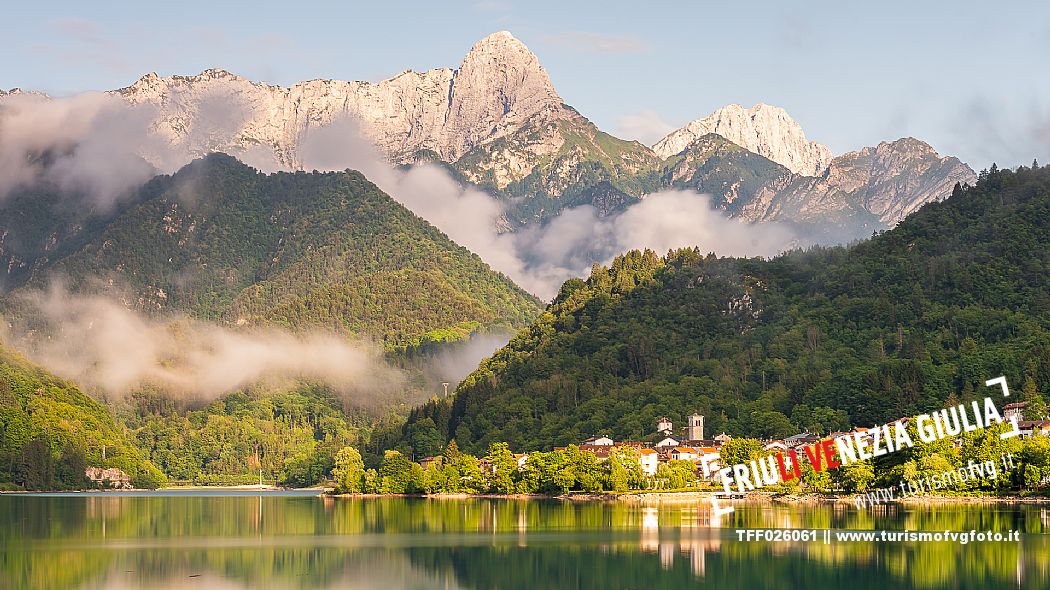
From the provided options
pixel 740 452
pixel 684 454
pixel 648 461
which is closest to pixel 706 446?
pixel 684 454

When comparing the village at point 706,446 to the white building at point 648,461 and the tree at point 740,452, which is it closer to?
the white building at point 648,461

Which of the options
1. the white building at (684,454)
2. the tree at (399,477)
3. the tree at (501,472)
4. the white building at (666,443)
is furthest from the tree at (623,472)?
the tree at (399,477)

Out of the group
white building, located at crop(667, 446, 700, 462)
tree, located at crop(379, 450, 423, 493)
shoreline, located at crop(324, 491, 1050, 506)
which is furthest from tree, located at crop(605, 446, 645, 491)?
tree, located at crop(379, 450, 423, 493)

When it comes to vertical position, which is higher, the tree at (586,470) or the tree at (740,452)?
the tree at (740,452)

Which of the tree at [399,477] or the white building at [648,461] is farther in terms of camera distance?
the tree at [399,477]

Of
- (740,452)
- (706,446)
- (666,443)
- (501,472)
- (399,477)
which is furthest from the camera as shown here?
(666,443)

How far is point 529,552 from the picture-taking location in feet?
296

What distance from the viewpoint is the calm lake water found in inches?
2980

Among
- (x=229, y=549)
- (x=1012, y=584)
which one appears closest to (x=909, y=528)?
(x=1012, y=584)

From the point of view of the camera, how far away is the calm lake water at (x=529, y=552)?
7569 cm

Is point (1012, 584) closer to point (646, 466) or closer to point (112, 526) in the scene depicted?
point (112, 526)

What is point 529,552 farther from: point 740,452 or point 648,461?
point 648,461

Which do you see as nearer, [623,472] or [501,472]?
[623,472]

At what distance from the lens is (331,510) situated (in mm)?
151500
